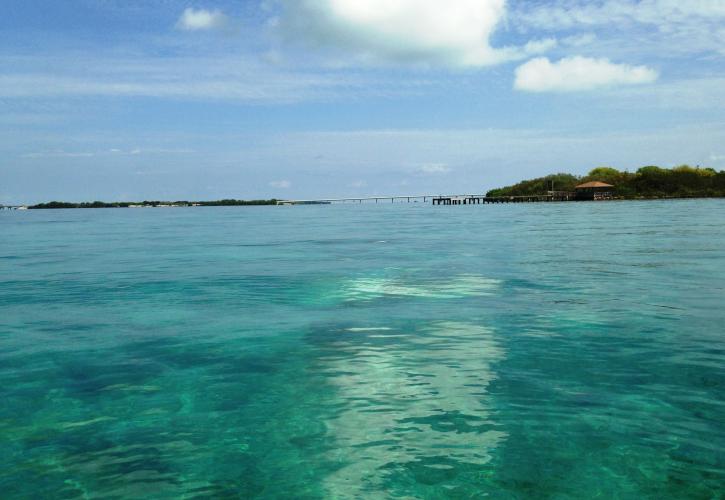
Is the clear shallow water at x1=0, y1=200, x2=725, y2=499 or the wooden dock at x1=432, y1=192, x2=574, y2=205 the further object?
the wooden dock at x1=432, y1=192, x2=574, y2=205

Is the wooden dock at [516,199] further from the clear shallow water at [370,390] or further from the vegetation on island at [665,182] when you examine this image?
the clear shallow water at [370,390]

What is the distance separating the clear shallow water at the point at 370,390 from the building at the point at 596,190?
129 meters

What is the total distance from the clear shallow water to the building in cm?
12906

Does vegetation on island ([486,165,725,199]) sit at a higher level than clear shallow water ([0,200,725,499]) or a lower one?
higher

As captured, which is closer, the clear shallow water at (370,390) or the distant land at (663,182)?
the clear shallow water at (370,390)

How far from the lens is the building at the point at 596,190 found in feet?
458

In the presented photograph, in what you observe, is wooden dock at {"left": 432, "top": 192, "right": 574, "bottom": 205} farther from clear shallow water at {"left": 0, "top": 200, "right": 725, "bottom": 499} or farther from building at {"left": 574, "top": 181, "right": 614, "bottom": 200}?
clear shallow water at {"left": 0, "top": 200, "right": 725, "bottom": 499}

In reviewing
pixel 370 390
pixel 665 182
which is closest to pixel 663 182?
pixel 665 182

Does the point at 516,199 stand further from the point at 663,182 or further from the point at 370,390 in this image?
the point at 370,390

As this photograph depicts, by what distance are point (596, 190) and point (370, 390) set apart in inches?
5831

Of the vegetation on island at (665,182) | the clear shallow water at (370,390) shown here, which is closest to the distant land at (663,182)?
the vegetation on island at (665,182)

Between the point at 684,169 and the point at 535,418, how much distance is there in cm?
Result: 15564

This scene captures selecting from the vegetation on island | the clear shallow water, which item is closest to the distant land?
the vegetation on island

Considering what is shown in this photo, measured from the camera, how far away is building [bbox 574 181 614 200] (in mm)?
139750
